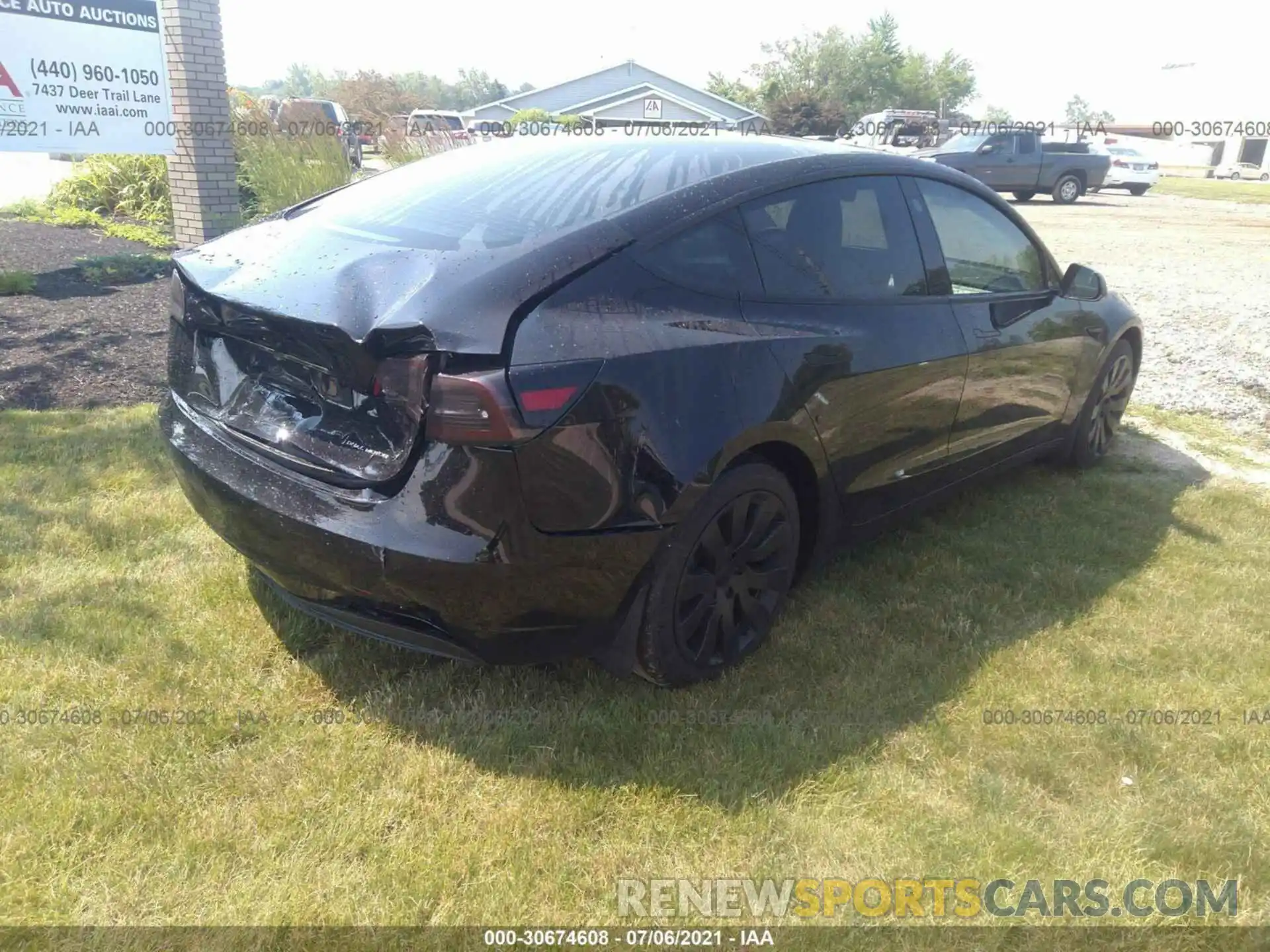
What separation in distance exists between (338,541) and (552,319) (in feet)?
2.61

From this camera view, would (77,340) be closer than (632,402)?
No

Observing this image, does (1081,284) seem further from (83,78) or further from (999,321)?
(83,78)

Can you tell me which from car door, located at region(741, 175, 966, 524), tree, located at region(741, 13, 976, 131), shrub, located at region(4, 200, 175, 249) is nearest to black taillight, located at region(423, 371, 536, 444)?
car door, located at region(741, 175, 966, 524)

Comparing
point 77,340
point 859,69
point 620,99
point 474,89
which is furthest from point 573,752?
point 474,89

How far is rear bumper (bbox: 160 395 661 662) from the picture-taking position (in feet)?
7.78

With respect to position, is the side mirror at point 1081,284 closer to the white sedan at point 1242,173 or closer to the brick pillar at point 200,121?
the brick pillar at point 200,121

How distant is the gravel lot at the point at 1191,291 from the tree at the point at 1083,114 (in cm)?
3916

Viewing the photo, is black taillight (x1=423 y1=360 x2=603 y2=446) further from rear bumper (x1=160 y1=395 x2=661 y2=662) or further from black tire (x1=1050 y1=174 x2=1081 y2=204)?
black tire (x1=1050 y1=174 x2=1081 y2=204)

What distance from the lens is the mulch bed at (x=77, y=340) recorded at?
5281 millimetres

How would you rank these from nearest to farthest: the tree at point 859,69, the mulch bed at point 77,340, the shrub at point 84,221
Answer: the mulch bed at point 77,340, the shrub at point 84,221, the tree at point 859,69

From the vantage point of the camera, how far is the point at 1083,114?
77.1 m

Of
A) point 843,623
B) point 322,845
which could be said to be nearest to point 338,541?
point 322,845

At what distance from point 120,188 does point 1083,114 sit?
3230 inches

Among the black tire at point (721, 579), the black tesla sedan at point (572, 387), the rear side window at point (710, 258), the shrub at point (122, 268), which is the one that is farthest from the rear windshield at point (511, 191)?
the shrub at point (122, 268)
